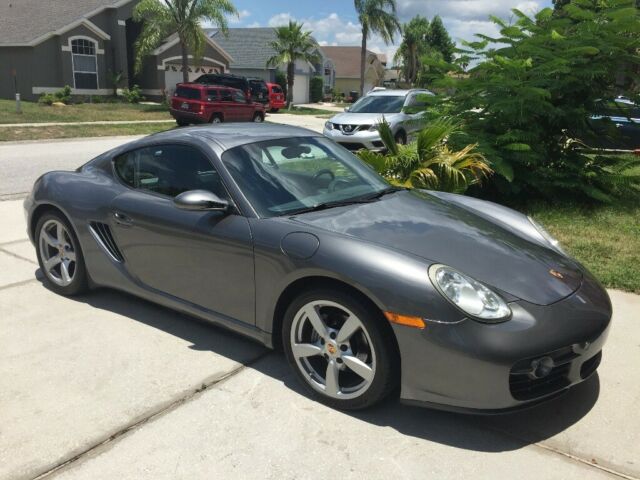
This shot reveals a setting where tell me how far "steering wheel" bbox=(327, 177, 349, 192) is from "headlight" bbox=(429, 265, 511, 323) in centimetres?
120

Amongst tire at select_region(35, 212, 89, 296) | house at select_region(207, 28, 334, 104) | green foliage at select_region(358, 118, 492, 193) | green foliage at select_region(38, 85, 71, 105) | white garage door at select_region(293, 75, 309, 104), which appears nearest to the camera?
tire at select_region(35, 212, 89, 296)

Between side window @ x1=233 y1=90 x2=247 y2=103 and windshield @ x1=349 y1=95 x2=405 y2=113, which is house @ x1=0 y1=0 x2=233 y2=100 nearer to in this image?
side window @ x1=233 y1=90 x2=247 y2=103

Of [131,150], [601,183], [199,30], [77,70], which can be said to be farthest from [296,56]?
[131,150]

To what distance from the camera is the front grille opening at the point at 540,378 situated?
267 centimetres

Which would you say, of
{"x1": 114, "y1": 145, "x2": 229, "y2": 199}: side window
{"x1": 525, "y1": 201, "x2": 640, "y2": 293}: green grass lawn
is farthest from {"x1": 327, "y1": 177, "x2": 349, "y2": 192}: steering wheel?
{"x1": 525, "y1": 201, "x2": 640, "y2": 293}: green grass lawn

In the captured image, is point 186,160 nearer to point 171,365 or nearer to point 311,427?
point 171,365

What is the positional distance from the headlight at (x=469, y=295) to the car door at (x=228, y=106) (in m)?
20.2

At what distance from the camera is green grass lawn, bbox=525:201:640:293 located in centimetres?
527

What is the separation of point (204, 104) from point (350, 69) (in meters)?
49.1

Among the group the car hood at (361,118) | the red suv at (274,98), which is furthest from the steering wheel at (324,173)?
the red suv at (274,98)

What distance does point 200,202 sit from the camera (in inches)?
134

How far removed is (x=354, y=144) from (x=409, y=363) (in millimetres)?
11064

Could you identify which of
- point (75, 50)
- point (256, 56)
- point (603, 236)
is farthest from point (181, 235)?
point (256, 56)

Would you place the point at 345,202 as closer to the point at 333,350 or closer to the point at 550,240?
the point at 333,350
